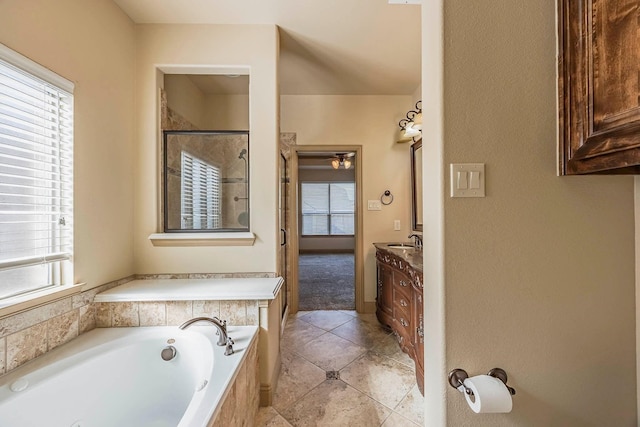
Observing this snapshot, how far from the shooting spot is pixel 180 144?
1.92 meters

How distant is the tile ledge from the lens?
1.82 m

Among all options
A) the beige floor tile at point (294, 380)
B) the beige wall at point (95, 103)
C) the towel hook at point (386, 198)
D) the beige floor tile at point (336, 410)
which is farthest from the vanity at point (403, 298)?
the beige wall at point (95, 103)

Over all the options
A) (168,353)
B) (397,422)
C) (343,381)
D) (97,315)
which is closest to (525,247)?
(397,422)

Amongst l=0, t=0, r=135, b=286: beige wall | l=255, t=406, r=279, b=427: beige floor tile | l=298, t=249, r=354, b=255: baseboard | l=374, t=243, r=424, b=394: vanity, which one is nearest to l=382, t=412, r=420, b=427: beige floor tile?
l=374, t=243, r=424, b=394: vanity

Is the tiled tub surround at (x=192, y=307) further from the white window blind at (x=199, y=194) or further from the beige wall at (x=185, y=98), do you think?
the beige wall at (x=185, y=98)

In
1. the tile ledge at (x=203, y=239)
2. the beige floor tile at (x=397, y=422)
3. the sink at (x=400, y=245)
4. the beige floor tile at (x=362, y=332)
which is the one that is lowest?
the beige floor tile at (x=397, y=422)

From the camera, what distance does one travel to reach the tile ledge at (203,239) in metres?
1.82

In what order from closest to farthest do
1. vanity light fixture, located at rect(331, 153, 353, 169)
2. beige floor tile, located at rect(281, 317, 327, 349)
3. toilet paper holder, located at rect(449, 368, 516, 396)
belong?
toilet paper holder, located at rect(449, 368, 516, 396), beige floor tile, located at rect(281, 317, 327, 349), vanity light fixture, located at rect(331, 153, 353, 169)

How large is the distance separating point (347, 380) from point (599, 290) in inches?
62.8

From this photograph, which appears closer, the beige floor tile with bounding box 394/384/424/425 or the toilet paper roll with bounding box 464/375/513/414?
the toilet paper roll with bounding box 464/375/513/414

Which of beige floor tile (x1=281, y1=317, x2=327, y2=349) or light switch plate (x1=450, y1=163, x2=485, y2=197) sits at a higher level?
light switch plate (x1=450, y1=163, x2=485, y2=197)

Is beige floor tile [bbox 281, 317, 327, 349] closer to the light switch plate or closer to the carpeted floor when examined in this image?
the carpeted floor

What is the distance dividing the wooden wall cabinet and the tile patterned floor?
165 centimetres

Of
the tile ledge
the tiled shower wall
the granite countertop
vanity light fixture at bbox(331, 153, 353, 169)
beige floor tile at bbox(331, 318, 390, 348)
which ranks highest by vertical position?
vanity light fixture at bbox(331, 153, 353, 169)
